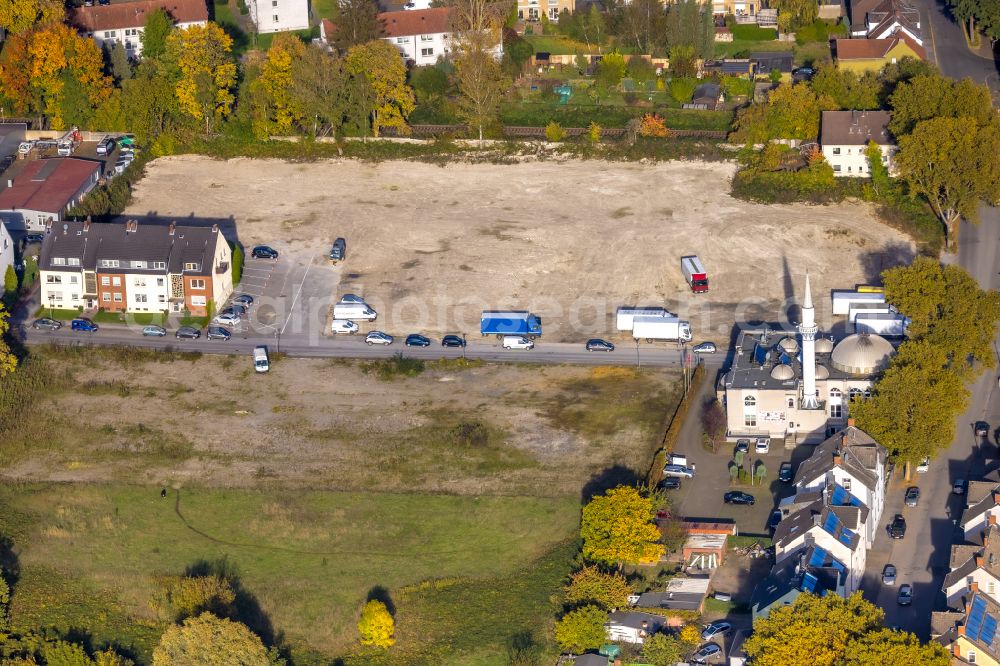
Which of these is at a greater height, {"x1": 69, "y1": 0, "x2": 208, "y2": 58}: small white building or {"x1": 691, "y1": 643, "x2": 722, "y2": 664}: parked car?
{"x1": 69, "y1": 0, "x2": 208, "y2": 58}: small white building

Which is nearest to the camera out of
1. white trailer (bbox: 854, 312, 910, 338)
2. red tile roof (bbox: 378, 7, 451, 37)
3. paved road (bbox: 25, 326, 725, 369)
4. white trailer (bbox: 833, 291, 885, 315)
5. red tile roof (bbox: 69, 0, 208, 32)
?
white trailer (bbox: 854, 312, 910, 338)

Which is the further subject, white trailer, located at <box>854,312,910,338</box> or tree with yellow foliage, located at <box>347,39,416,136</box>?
tree with yellow foliage, located at <box>347,39,416,136</box>

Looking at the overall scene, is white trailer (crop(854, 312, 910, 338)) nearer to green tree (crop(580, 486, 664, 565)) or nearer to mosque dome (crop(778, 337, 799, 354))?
mosque dome (crop(778, 337, 799, 354))

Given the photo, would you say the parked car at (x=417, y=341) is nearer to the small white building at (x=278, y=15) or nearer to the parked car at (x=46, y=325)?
the parked car at (x=46, y=325)

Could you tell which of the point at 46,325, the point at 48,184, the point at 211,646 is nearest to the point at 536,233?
the point at 46,325

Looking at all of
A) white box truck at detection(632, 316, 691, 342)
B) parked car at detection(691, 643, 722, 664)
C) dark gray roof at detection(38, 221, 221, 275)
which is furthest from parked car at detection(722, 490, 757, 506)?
dark gray roof at detection(38, 221, 221, 275)

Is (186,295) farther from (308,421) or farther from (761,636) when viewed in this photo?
(761,636)

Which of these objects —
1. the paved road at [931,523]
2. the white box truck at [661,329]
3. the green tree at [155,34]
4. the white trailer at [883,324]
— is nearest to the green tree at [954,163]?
the white trailer at [883,324]

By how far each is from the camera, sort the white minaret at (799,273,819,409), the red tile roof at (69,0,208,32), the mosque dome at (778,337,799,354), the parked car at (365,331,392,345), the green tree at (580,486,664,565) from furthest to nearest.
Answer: the red tile roof at (69,0,208,32) → the parked car at (365,331,392,345) → the mosque dome at (778,337,799,354) → the white minaret at (799,273,819,409) → the green tree at (580,486,664,565)
